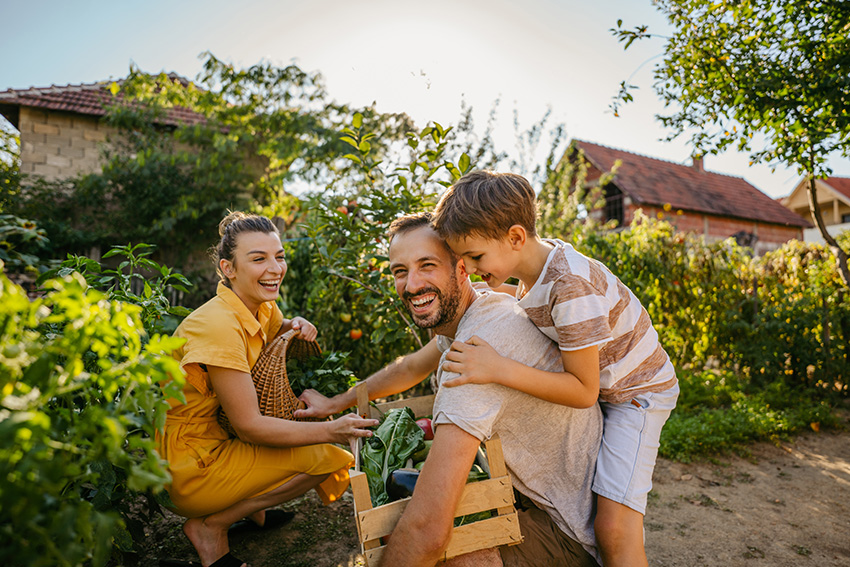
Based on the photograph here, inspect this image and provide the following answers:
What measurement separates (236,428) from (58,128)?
533 inches

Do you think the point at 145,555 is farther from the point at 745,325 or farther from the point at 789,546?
the point at 745,325

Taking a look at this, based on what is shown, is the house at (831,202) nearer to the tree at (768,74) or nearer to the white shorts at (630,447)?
the tree at (768,74)

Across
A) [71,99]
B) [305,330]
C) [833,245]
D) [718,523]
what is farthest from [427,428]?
[71,99]

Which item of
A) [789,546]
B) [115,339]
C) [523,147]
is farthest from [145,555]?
[523,147]

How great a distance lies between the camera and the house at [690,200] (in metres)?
18.9

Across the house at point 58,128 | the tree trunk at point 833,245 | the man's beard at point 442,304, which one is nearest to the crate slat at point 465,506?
the man's beard at point 442,304

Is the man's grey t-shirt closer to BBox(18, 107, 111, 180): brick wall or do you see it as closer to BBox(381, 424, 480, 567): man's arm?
BBox(381, 424, 480, 567): man's arm

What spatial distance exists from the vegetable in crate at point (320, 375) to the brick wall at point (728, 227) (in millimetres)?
17428

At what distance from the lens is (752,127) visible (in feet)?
14.6

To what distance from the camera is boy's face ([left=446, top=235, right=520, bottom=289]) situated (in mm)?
2145

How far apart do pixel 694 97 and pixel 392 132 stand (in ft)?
20.3

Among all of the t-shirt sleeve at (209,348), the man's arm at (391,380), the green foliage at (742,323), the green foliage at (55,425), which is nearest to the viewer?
the green foliage at (55,425)

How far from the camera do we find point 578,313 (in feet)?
6.25

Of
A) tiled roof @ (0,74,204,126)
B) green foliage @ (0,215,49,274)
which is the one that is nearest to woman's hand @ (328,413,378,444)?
green foliage @ (0,215,49,274)
